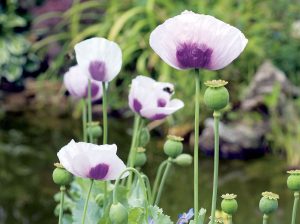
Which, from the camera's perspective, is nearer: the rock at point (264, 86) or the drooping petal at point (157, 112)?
the drooping petal at point (157, 112)

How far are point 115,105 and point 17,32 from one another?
114cm

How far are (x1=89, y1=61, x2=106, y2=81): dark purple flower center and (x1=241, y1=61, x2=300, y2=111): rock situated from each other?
2993mm

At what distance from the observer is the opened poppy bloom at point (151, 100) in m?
1.33

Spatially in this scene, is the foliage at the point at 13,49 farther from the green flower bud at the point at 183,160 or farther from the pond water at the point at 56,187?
the green flower bud at the point at 183,160

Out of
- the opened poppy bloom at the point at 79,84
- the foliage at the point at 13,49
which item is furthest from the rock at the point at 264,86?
the opened poppy bloom at the point at 79,84

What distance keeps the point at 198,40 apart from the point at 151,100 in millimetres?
329

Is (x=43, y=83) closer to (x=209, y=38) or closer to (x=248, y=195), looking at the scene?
(x=248, y=195)

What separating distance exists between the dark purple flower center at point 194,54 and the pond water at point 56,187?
2261 millimetres

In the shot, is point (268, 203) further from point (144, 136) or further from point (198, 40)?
point (144, 136)

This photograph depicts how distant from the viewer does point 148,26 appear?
4953mm

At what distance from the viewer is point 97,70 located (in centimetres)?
132

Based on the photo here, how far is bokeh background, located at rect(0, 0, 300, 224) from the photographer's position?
3678 mm

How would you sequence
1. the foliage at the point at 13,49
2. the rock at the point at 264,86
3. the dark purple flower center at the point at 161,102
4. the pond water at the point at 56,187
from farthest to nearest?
the foliage at the point at 13,49 < the rock at the point at 264,86 < the pond water at the point at 56,187 < the dark purple flower center at the point at 161,102

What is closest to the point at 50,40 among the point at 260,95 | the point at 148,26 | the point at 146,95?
the point at 148,26
